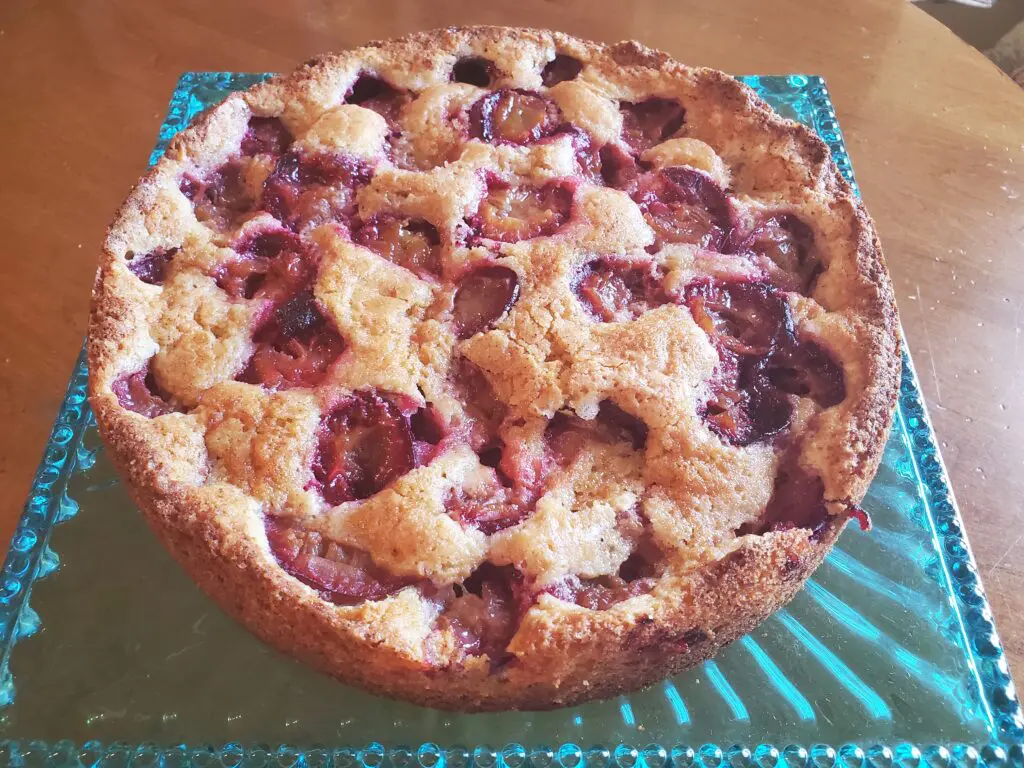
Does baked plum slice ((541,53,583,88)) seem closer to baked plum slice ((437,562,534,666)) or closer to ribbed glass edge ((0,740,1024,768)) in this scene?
baked plum slice ((437,562,534,666))

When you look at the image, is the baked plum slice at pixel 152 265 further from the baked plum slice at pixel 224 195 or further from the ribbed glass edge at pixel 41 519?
the ribbed glass edge at pixel 41 519

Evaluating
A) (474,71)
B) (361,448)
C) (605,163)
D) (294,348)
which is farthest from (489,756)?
(474,71)

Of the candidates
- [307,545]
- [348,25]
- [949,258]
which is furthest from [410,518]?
[348,25]

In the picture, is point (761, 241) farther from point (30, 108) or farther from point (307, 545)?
point (30, 108)

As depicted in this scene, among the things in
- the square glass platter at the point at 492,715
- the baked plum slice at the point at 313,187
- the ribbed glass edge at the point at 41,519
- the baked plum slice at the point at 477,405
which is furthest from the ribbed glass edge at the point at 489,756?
the baked plum slice at the point at 313,187

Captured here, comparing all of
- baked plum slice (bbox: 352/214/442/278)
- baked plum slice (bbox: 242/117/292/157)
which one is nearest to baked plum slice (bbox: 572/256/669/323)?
baked plum slice (bbox: 352/214/442/278)

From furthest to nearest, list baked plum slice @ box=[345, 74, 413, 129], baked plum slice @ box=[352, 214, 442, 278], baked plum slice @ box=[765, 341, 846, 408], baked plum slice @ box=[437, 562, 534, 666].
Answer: baked plum slice @ box=[345, 74, 413, 129]
baked plum slice @ box=[352, 214, 442, 278]
baked plum slice @ box=[765, 341, 846, 408]
baked plum slice @ box=[437, 562, 534, 666]

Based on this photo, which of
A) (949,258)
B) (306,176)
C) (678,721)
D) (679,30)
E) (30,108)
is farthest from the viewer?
(679,30)
